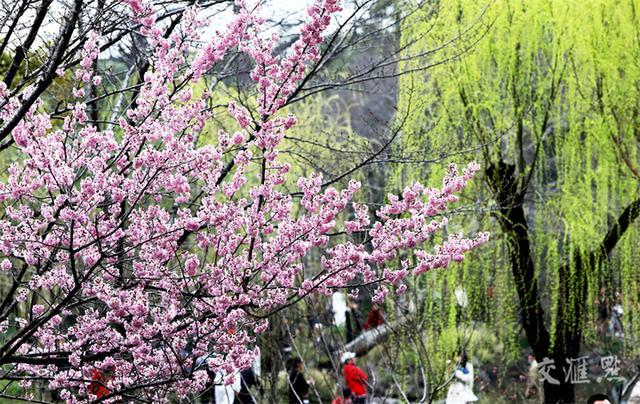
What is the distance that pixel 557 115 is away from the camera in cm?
841

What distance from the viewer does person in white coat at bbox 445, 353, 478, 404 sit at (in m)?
9.85

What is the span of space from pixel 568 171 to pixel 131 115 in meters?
5.77

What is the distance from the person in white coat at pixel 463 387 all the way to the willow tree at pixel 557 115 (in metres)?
1.39

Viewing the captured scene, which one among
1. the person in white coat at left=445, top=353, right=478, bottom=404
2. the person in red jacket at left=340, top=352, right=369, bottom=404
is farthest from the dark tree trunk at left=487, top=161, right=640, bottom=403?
Answer: the person in red jacket at left=340, top=352, right=369, bottom=404

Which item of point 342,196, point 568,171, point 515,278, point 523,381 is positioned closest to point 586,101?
point 568,171

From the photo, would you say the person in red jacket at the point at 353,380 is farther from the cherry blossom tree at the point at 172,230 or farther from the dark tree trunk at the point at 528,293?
the cherry blossom tree at the point at 172,230

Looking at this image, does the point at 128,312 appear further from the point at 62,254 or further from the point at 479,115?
the point at 479,115

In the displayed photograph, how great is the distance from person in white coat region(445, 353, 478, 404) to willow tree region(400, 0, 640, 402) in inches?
54.6

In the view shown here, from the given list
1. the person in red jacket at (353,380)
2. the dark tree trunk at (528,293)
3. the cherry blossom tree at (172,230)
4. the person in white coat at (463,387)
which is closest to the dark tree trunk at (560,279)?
the dark tree trunk at (528,293)

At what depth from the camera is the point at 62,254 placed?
3857 millimetres

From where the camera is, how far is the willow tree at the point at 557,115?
817 cm

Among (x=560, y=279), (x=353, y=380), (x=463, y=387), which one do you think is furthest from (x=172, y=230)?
(x=463, y=387)

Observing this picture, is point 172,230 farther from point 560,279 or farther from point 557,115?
point 560,279

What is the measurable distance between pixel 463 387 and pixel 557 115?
3.41 meters
